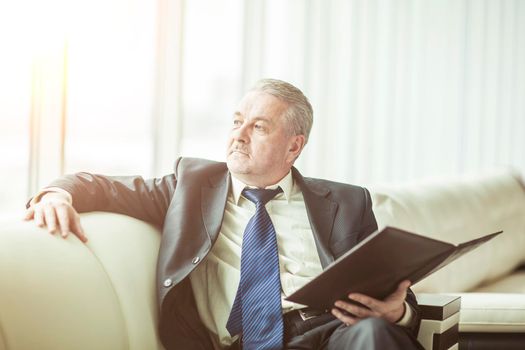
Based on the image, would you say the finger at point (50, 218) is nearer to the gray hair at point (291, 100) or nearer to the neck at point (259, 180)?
the neck at point (259, 180)

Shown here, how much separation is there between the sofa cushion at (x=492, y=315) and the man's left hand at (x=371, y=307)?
771 millimetres

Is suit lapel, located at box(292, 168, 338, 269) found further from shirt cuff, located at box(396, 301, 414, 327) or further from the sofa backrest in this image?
the sofa backrest

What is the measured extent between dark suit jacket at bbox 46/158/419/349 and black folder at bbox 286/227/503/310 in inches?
11.0

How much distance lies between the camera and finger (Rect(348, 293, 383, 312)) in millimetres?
1985

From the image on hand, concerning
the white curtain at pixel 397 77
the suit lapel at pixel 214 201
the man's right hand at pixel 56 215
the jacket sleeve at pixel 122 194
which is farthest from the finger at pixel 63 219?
the white curtain at pixel 397 77

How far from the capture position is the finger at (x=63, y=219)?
6.47 ft

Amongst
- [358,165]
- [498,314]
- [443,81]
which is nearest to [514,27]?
[443,81]

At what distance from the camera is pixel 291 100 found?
2455mm

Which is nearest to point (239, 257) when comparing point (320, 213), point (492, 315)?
point (320, 213)

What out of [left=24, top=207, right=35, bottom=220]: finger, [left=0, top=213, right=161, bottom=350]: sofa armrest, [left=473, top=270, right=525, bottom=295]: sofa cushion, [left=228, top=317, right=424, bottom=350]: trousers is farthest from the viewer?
[left=473, top=270, right=525, bottom=295]: sofa cushion

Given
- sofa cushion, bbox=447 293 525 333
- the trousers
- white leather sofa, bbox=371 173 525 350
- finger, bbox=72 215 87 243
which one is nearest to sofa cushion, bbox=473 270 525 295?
white leather sofa, bbox=371 173 525 350

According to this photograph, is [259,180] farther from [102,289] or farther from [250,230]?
[102,289]

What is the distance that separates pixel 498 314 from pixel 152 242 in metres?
1.25

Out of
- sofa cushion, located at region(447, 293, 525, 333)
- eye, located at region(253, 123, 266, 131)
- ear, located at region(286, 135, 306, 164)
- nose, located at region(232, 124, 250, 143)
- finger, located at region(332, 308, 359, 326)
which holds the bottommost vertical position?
sofa cushion, located at region(447, 293, 525, 333)
